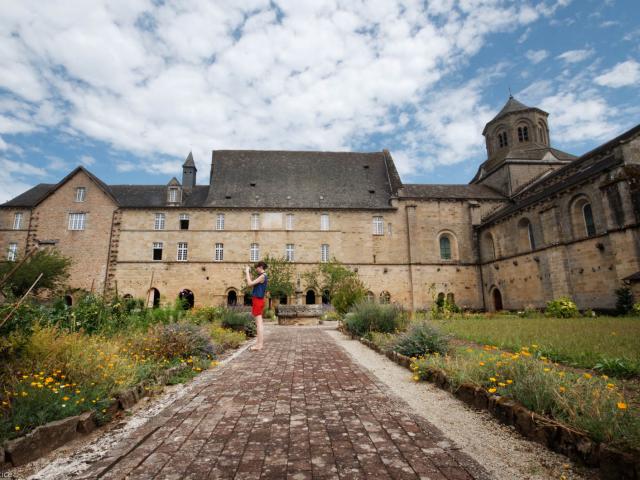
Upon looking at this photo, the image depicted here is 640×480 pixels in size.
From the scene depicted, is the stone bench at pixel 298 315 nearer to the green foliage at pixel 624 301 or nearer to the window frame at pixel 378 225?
the window frame at pixel 378 225

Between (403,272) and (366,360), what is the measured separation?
2317cm

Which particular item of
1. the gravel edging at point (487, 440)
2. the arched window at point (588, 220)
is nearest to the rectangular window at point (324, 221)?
the arched window at point (588, 220)

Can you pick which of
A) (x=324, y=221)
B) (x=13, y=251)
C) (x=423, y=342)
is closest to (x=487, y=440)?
(x=423, y=342)

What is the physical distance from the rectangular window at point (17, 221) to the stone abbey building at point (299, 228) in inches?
3.5

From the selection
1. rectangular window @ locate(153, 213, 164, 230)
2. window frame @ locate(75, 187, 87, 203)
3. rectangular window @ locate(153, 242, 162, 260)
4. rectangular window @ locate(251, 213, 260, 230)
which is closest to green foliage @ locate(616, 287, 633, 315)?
rectangular window @ locate(251, 213, 260, 230)

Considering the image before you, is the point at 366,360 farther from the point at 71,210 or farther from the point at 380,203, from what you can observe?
the point at 71,210

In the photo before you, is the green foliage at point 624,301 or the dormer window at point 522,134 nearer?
the green foliage at point 624,301

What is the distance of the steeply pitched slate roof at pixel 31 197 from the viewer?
96.9ft

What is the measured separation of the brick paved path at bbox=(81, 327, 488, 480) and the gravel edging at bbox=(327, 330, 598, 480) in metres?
0.16

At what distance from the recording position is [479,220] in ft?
100

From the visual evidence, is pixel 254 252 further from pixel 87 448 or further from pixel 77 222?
pixel 87 448

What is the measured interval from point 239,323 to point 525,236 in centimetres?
2213

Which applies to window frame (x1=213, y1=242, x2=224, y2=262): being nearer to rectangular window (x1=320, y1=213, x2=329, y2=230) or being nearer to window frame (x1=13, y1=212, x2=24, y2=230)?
rectangular window (x1=320, y1=213, x2=329, y2=230)

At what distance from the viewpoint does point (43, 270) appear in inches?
938
